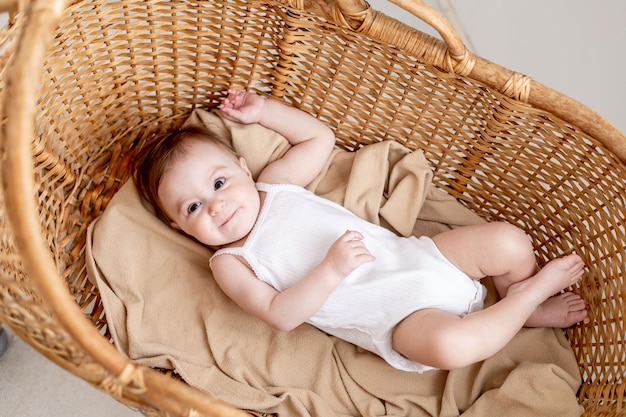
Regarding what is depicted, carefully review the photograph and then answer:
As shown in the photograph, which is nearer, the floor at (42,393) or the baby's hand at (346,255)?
the baby's hand at (346,255)

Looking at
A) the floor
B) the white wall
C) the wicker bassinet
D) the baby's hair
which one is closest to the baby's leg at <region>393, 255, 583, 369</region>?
the wicker bassinet

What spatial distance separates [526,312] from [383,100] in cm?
50

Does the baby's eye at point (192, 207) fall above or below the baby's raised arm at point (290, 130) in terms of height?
below

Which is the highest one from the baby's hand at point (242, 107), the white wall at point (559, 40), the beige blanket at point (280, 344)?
the white wall at point (559, 40)

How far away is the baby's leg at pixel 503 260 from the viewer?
1235 millimetres

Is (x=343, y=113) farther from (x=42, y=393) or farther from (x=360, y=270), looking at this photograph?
(x=42, y=393)

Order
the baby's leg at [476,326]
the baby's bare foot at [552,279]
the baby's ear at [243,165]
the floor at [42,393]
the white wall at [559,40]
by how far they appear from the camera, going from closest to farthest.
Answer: the baby's leg at [476,326]
the baby's bare foot at [552,279]
the baby's ear at [243,165]
the floor at [42,393]
the white wall at [559,40]

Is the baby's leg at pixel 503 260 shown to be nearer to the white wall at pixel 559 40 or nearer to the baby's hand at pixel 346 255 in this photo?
the baby's hand at pixel 346 255

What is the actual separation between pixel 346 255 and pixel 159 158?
412mm

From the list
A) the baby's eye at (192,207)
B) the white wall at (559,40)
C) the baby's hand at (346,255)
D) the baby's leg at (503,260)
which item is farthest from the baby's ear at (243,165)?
the white wall at (559,40)

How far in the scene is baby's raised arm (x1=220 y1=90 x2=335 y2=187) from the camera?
1.37 meters

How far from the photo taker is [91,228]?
1312 millimetres

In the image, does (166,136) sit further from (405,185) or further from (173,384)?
(173,384)

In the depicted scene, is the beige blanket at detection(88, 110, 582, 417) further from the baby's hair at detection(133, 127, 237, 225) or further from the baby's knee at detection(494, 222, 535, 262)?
the baby's knee at detection(494, 222, 535, 262)
